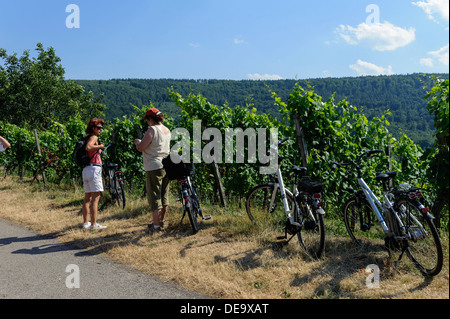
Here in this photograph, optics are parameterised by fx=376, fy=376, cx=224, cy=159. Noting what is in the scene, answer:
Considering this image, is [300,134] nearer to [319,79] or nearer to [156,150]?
[156,150]

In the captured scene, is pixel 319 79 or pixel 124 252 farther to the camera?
pixel 319 79

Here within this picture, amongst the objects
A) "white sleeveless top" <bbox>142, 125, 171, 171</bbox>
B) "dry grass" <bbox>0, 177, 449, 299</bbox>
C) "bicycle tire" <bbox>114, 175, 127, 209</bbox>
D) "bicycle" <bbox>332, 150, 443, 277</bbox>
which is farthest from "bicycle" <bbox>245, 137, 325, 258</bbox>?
"bicycle tire" <bbox>114, 175, 127, 209</bbox>

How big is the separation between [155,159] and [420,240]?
394cm

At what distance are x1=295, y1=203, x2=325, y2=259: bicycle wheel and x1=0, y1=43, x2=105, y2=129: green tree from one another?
1705 inches

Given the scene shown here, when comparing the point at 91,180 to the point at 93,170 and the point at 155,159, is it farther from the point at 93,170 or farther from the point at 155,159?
the point at 155,159

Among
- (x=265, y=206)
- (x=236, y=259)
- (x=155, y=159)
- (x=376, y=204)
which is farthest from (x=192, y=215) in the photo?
(x=376, y=204)

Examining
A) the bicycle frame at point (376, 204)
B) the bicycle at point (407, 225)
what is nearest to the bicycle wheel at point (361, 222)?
the bicycle at point (407, 225)

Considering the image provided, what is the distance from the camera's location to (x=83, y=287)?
13.7ft

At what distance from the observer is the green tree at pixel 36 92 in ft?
145

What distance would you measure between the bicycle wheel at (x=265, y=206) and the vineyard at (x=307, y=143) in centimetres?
81

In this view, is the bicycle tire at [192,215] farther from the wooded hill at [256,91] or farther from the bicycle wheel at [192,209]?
the wooded hill at [256,91]

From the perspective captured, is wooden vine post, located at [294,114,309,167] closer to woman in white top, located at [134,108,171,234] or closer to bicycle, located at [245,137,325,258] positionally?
bicycle, located at [245,137,325,258]

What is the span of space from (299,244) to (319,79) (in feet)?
341
